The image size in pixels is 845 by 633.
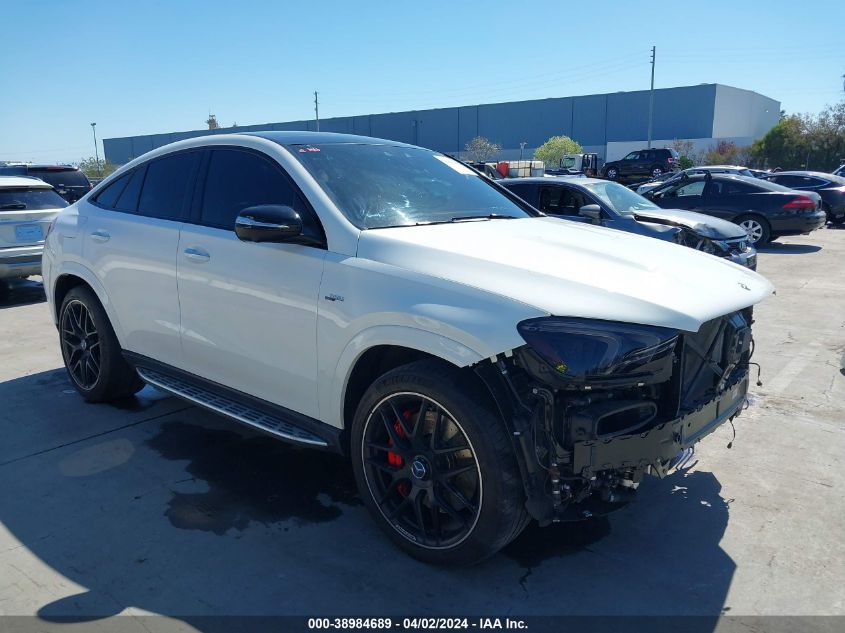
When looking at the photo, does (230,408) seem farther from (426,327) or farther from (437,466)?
(426,327)

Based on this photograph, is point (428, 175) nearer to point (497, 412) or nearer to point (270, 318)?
point (270, 318)

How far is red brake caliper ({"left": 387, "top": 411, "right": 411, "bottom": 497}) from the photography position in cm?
305

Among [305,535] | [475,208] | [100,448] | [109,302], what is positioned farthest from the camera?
[109,302]

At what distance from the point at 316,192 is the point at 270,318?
679 mm

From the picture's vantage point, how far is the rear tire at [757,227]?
13969 mm

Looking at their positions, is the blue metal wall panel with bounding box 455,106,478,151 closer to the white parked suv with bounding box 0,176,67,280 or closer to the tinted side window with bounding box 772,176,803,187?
the tinted side window with bounding box 772,176,803,187

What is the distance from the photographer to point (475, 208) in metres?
4.02

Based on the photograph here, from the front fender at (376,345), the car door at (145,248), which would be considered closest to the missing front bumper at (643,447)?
the front fender at (376,345)

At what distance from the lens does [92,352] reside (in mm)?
4984

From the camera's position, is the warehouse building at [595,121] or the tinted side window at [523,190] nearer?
the tinted side window at [523,190]

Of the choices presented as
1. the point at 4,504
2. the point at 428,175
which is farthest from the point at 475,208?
the point at 4,504

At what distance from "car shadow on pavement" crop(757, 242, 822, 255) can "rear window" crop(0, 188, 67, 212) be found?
12.9 metres

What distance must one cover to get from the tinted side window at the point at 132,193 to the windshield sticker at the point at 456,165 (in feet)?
6.63

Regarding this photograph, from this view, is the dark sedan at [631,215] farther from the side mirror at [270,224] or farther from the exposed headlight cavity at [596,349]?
the exposed headlight cavity at [596,349]
